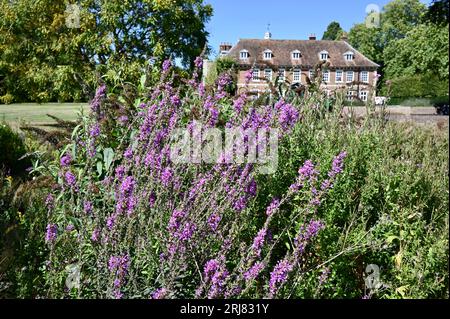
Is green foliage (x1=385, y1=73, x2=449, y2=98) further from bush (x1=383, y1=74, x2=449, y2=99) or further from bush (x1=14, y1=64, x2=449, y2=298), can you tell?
bush (x1=14, y1=64, x2=449, y2=298)

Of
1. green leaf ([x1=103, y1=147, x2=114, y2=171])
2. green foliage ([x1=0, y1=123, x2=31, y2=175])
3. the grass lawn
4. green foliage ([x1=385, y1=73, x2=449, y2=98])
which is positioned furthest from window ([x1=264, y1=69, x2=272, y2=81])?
green foliage ([x1=385, y1=73, x2=449, y2=98])

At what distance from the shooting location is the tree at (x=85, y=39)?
852 centimetres

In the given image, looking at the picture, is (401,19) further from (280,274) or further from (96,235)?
(96,235)

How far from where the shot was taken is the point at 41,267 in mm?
2068

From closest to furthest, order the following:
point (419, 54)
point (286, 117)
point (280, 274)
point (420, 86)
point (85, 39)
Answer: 1. point (280, 274)
2. point (286, 117)
3. point (85, 39)
4. point (419, 54)
5. point (420, 86)

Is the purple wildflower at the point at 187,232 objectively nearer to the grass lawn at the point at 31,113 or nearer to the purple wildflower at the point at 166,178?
the purple wildflower at the point at 166,178

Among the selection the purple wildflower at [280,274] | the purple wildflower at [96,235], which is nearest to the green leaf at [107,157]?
the purple wildflower at [96,235]

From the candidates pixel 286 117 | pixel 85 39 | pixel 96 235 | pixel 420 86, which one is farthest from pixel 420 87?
pixel 96 235

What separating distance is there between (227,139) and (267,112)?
256mm

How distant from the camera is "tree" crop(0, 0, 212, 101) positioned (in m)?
8.52

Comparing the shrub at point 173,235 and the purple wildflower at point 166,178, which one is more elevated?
the purple wildflower at point 166,178

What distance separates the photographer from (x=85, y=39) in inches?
367

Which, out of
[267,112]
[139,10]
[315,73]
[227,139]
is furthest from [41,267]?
[139,10]

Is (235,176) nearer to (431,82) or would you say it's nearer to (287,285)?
(287,285)
